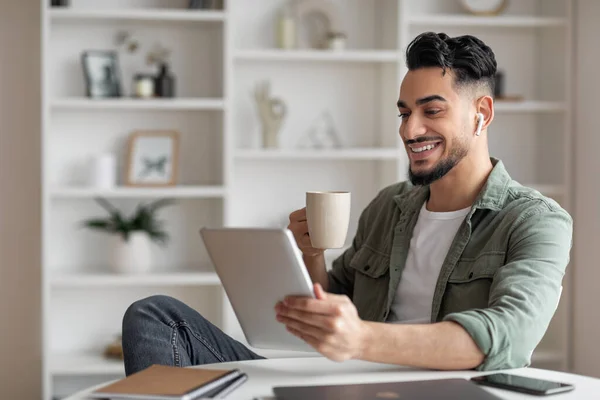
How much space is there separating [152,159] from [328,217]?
2042 mm

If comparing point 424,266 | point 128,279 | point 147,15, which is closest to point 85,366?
point 128,279

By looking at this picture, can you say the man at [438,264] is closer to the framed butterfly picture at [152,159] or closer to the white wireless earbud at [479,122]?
the white wireless earbud at [479,122]

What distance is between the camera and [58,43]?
11.6 ft

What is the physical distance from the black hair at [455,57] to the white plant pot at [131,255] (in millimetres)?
1785

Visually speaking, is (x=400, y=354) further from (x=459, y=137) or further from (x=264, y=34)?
(x=264, y=34)

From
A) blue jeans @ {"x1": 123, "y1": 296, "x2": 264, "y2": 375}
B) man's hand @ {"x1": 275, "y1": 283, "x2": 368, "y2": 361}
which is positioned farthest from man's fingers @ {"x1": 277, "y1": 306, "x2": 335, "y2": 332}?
blue jeans @ {"x1": 123, "y1": 296, "x2": 264, "y2": 375}

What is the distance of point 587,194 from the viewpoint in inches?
139

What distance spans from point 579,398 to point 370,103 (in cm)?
254

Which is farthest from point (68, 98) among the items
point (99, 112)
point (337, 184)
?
point (337, 184)

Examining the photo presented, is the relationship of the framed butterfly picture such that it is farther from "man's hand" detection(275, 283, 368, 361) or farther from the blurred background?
"man's hand" detection(275, 283, 368, 361)

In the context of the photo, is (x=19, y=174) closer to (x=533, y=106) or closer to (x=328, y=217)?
(x=533, y=106)

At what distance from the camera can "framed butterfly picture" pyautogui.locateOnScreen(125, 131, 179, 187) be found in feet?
11.4

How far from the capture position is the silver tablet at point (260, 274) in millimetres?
1305

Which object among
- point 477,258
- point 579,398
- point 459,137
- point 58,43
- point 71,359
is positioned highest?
point 58,43
